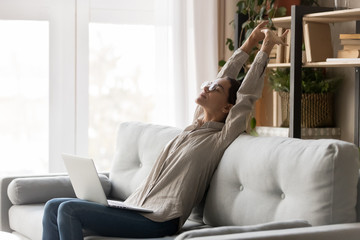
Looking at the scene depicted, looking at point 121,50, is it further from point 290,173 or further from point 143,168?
point 290,173

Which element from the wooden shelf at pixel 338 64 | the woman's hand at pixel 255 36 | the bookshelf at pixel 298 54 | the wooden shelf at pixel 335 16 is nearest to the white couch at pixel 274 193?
the woman's hand at pixel 255 36

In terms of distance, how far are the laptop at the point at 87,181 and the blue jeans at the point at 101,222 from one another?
3 cm

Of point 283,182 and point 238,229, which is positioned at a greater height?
point 283,182

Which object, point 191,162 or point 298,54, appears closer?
point 191,162

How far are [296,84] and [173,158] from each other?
54.5 inches

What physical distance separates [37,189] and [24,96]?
4.22 feet

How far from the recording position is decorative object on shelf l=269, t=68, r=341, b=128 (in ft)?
13.7

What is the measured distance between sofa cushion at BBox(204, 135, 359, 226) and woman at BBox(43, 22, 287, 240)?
0.27 ft

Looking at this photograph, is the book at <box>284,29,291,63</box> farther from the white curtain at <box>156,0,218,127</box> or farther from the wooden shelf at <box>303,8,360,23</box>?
the white curtain at <box>156,0,218,127</box>

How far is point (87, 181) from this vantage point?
8.70ft

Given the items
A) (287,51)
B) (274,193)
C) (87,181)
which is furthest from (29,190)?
(287,51)

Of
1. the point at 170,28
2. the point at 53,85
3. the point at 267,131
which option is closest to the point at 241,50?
the point at 267,131

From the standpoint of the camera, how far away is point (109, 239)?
8.20ft

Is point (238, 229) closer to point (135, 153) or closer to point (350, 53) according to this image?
point (135, 153)
